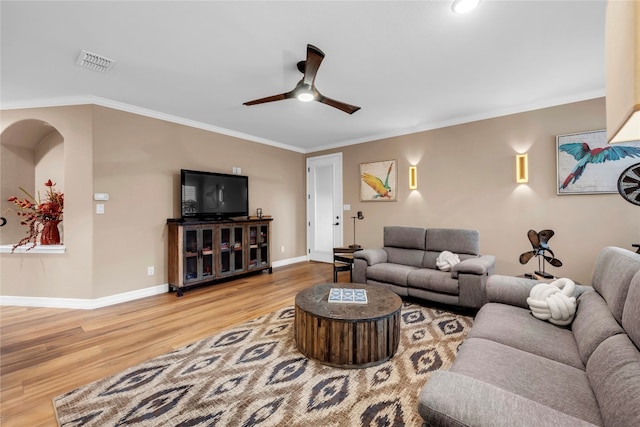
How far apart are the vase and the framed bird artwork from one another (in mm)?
6547

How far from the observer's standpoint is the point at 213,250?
13.8 feet

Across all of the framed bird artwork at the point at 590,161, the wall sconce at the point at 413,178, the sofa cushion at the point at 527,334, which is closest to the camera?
the sofa cushion at the point at 527,334

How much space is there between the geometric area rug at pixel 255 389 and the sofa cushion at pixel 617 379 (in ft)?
2.86

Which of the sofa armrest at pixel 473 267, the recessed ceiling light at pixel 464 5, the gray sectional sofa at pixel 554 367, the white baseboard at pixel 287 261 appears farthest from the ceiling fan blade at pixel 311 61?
the white baseboard at pixel 287 261

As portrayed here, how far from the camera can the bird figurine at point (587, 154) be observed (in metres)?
3.14

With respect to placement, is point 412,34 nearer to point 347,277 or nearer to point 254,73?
point 254,73

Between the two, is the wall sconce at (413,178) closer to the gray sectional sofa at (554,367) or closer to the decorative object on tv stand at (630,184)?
the decorative object on tv stand at (630,184)

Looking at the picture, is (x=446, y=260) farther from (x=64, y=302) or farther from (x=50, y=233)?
(x=50, y=233)

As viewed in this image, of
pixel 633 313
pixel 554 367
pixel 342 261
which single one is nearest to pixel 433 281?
pixel 342 261

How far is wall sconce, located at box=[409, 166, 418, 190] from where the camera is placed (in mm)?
4703

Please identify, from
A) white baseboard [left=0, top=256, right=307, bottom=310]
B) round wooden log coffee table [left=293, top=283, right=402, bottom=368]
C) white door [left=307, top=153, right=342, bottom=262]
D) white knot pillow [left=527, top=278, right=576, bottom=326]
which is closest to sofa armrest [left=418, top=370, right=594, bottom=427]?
round wooden log coffee table [left=293, top=283, right=402, bottom=368]

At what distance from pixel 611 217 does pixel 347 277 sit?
Result: 3501mm

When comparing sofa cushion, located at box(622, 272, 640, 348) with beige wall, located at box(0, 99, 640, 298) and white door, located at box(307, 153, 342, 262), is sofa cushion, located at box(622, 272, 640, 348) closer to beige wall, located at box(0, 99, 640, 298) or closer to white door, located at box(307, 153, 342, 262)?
beige wall, located at box(0, 99, 640, 298)

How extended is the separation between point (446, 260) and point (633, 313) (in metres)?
2.21
